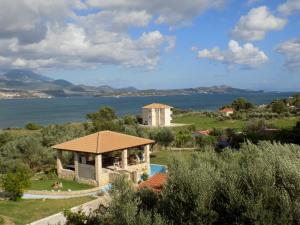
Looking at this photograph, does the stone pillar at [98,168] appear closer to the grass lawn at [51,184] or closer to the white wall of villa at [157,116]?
the grass lawn at [51,184]

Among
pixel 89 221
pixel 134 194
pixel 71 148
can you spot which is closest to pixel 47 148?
pixel 71 148

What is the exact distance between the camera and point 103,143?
80.7 feet

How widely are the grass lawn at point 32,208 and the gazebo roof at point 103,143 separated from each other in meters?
4.45

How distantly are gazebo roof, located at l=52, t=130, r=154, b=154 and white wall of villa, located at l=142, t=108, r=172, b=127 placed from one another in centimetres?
3569

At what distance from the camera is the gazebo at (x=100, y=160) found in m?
23.5

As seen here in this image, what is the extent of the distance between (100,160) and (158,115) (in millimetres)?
40422

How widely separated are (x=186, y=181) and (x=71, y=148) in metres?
17.5

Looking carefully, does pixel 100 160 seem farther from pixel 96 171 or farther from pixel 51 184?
pixel 51 184

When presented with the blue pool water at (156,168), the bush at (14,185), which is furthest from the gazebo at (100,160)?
the bush at (14,185)

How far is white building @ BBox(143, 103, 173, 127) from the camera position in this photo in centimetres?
6259

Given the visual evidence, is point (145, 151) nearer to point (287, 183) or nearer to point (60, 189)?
point (60, 189)

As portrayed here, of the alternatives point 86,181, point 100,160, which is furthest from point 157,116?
point 100,160

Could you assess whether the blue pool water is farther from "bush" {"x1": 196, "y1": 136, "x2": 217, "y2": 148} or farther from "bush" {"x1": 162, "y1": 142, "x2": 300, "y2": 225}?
"bush" {"x1": 162, "y1": 142, "x2": 300, "y2": 225}

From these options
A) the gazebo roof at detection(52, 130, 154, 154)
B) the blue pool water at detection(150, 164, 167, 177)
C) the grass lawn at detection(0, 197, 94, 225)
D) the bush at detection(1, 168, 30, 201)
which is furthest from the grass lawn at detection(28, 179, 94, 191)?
the blue pool water at detection(150, 164, 167, 177)
